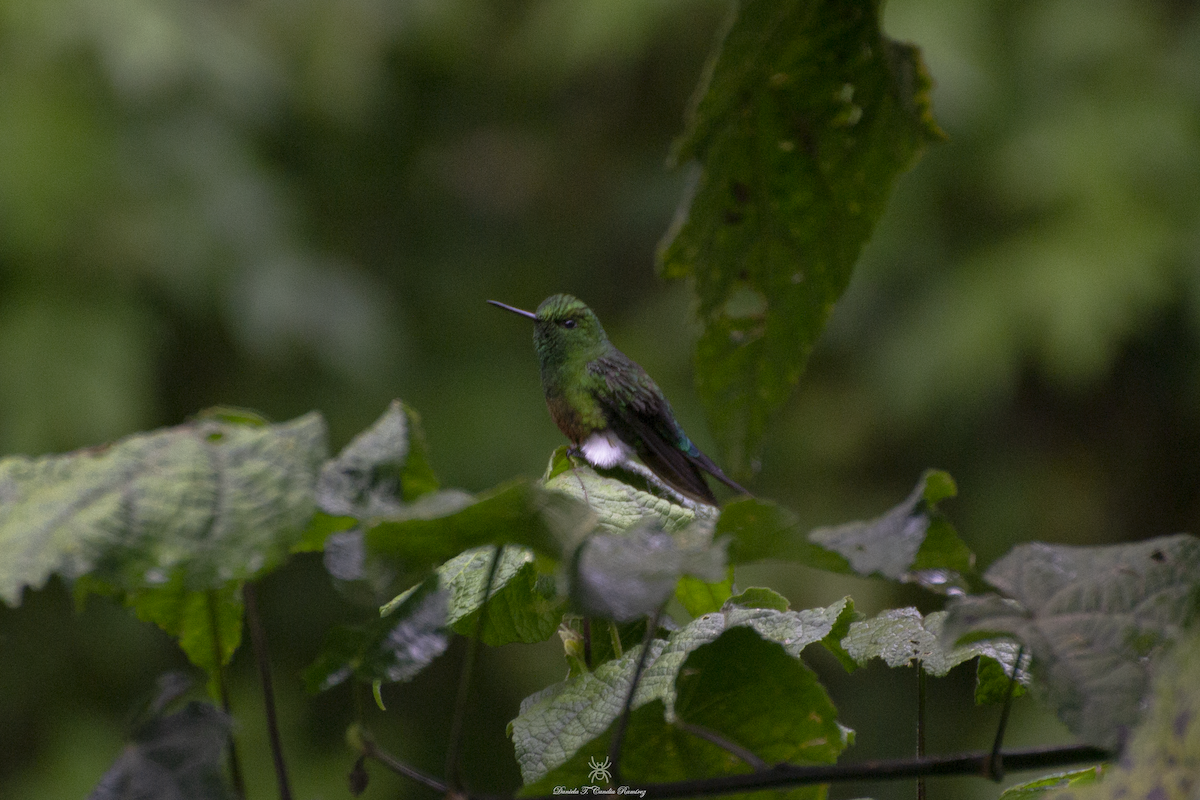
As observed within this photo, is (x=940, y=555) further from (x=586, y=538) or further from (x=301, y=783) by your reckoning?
(x=301, y=783)

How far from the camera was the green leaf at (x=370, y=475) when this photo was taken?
→ 1.68 ft

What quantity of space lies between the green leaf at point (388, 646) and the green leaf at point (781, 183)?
411mm

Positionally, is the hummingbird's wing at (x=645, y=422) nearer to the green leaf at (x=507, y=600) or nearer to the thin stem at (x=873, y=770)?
the green leaf at (x=507, y=600)

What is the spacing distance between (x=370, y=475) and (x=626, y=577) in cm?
16

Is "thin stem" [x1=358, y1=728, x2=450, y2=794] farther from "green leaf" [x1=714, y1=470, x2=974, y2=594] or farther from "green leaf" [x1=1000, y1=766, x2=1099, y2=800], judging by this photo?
"green leaf" [x1=1000, y1=766, x2=1099, y2=800]

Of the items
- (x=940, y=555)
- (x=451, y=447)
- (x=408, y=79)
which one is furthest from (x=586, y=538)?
(x=408, y=79)

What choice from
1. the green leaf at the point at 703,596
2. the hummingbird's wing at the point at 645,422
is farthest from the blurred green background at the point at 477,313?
the green leaf at the point at 703,596

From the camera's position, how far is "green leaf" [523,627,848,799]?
2.02ft

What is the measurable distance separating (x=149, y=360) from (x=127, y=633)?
131 centimetres

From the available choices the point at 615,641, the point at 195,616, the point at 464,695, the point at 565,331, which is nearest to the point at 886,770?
the point at 464,695

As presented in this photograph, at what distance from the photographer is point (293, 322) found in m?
4.12

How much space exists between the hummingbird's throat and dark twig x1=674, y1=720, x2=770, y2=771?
0.82 metres

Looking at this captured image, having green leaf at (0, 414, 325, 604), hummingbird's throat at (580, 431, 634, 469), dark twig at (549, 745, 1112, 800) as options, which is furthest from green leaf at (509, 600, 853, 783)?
hummingbird's throat at (580, 431, 634, 469)

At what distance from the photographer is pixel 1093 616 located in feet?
1.65
